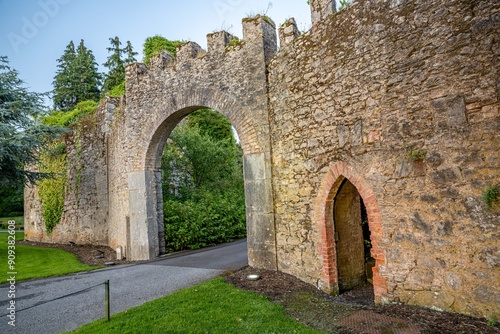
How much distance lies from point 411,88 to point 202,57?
564 centimetres

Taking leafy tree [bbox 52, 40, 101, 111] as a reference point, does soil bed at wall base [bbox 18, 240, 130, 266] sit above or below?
below

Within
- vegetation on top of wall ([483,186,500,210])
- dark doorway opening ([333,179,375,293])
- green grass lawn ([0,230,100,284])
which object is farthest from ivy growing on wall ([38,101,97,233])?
vegetation on top of wall ([483,186,500,210])

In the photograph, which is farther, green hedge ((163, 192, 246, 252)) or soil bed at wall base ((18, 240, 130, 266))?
green hedge ((163, 192, 246, 252))

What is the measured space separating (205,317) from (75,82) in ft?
103

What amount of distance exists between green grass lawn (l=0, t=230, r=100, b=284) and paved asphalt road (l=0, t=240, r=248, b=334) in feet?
2.36

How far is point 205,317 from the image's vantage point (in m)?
4.61

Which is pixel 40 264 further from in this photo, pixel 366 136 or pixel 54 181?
pixel 366 136

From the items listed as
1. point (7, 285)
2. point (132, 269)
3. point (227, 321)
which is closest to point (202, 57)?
point (132, 269)

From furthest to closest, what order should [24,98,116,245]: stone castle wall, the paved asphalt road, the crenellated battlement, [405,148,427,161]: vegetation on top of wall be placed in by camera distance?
[24,98,116,245]: stone castle wall → the crenellated battlement → the paved asphalt road → [405,148,427,161]: vegetation on top of wall

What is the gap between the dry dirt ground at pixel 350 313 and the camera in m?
3.80

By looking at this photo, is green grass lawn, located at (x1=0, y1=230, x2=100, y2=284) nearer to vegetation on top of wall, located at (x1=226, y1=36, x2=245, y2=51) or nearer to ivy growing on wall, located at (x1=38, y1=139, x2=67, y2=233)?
ivy growing on wall, located at (x1=38, y1=139, x2=67, y2=233)

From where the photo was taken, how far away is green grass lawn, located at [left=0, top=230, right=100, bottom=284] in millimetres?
8422

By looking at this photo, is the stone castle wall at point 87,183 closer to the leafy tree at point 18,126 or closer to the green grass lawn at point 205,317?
the leafy tree at point 18,126

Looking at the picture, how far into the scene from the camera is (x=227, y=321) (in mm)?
4461
